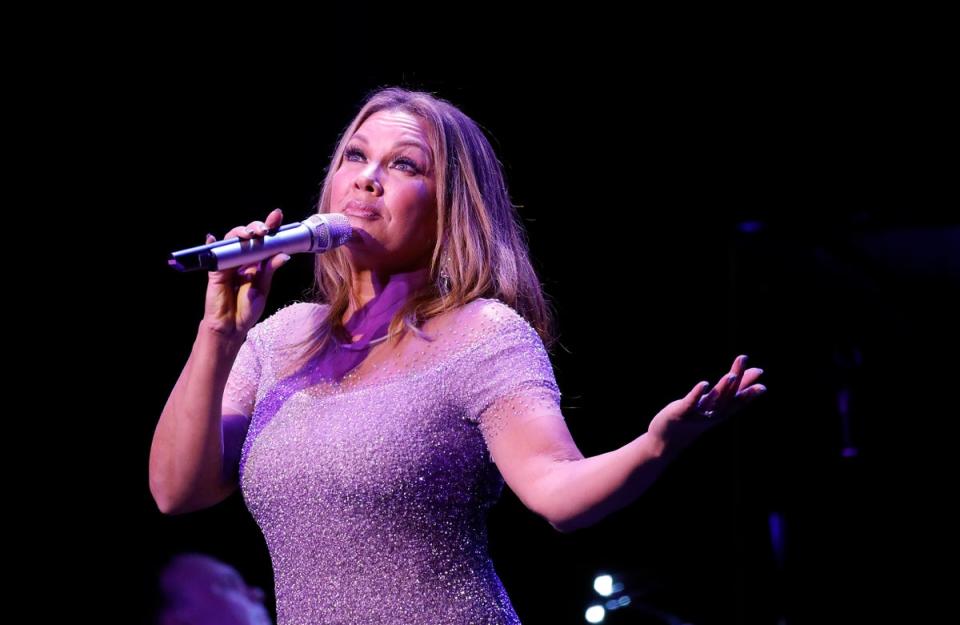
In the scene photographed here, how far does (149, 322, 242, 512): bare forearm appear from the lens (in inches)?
63.4

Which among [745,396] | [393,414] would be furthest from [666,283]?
[745,396]

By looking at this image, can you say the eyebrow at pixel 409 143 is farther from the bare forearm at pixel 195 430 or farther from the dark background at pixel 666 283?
the dark background at pixel 666 283

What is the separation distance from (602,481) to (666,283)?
7.91ft

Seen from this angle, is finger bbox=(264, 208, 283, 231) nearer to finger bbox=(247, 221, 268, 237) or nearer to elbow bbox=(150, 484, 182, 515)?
finger bbox=(247, 221, 268, 237)

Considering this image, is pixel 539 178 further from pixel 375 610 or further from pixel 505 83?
pixel 375 610

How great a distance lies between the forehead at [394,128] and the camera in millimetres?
1829

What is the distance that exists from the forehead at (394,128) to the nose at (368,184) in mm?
106

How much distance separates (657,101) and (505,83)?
0.54m

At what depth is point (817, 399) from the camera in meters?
3.47

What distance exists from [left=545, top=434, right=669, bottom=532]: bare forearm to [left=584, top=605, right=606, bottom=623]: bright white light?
2.08 meters

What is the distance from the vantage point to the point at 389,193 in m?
1.76

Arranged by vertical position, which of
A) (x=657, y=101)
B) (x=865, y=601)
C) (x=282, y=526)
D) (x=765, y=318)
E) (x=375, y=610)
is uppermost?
(x=657, y=101)

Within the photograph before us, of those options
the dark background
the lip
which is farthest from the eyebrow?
the dark background

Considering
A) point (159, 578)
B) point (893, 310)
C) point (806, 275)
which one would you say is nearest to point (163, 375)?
point (159, 578)
